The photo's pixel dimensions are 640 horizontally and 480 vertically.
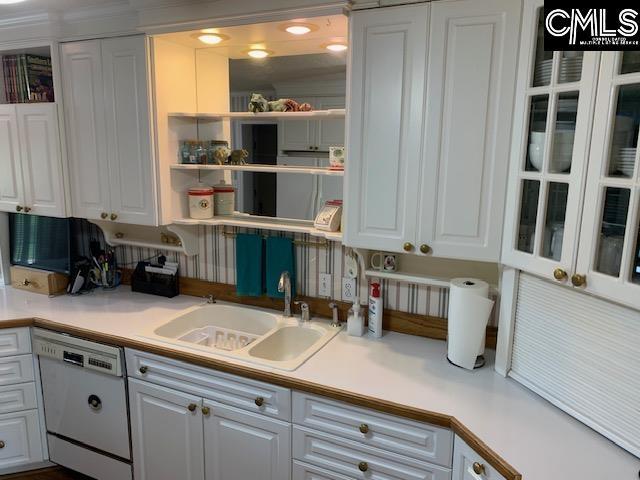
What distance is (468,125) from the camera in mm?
1697

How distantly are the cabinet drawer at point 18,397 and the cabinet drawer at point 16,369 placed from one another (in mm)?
27

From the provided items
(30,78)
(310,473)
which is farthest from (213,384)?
(30,78)

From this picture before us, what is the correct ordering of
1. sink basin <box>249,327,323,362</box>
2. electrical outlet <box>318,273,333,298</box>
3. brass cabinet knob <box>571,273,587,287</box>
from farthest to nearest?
electrical outlet <box>318,273,333,298</box> < sink basin <box>249,327,323,362</box> < brass cabinet knob <box>571,273,587,287</box>

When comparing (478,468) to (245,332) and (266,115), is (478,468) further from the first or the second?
(266,115)

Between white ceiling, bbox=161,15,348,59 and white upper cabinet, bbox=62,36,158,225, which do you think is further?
white upper cabinet, bbox=62,36,158,225

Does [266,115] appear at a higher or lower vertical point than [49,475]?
higher

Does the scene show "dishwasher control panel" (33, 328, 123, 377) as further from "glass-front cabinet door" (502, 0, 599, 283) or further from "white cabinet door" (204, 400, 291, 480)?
"glass-front cabinet door" (502, 0, 599, 283)

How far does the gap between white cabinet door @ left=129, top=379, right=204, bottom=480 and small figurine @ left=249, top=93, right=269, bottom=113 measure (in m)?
1.31

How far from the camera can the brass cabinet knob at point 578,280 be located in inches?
54.6

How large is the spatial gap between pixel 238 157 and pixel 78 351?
1209 millimetres

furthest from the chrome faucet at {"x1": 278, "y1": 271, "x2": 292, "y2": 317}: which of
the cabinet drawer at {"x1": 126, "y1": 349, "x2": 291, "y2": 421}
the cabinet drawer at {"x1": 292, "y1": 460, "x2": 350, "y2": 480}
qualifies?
the cabinet drawer at {"x1": 292, "y1": 460, "x2": 350, "y2": 480}

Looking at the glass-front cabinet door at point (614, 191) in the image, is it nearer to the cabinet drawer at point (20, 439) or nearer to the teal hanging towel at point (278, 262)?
the teal hanging towel at point (278, 262)

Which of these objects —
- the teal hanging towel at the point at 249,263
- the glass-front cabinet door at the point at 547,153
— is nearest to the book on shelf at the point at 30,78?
the teal hanging towel at the point at 249,263

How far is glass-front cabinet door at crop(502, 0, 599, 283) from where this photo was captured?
1398 millimetres
